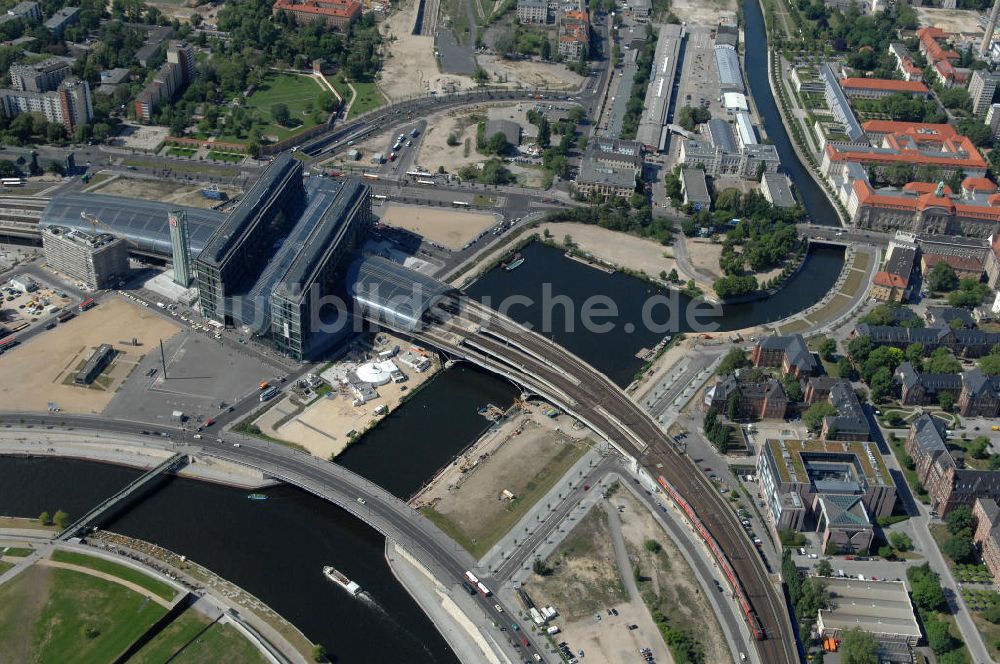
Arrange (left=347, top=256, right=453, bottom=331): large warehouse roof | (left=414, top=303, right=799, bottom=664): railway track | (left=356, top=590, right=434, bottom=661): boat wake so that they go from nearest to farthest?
(left=356, top=590, right=434, bottom=661): boat wake → (left=414, top=303, right=799, bottom=664): railway track → (left=347, top=256, right=453, bottom=331): large warehouse roof

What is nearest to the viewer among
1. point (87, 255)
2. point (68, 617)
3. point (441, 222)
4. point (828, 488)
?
point (68, 617)

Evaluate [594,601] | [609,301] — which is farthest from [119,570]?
[609,301]

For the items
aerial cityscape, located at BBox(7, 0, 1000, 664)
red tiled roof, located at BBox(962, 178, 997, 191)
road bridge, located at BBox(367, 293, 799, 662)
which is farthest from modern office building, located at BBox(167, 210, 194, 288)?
red tiled roof, located at BBox(962, 178, 997, 191)

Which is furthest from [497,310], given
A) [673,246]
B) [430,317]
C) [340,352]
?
[673,246]

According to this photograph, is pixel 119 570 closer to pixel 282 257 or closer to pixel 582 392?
pixel 282 257

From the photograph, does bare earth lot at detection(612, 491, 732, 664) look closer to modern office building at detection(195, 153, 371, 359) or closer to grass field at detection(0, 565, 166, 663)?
grass field at detection(0, 565, 166, 663)

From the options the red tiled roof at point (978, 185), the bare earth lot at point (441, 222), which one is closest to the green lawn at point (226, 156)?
the bare earth lot at point (441, 222)
